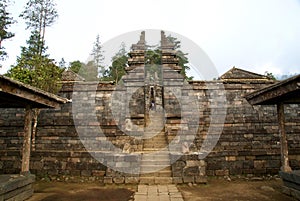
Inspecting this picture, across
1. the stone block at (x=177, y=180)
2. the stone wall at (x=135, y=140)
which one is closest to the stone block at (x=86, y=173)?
the stone wall at (x=135, y=140)

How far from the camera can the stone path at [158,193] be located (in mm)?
5145

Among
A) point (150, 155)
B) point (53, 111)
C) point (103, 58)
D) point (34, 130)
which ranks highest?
point (103, 58)

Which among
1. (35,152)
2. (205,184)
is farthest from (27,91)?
(205,184)

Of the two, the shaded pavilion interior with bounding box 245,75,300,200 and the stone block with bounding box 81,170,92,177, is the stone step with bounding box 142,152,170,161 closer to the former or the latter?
the stone block with bounding box 81,170,92,177

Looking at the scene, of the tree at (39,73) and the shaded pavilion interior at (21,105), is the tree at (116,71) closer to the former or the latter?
the tree at (39,73)

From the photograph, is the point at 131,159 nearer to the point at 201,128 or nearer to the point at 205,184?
the point at 205,184

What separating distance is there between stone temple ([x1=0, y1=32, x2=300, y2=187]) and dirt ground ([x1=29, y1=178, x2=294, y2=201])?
0.44 meters

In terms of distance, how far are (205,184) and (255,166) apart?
2.04 m

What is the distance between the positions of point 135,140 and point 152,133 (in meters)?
1.33

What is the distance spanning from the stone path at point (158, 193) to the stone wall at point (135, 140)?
24.7 inches

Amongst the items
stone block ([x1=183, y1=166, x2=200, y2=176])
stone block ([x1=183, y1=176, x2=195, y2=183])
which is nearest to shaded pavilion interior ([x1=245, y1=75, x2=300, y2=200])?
stone block ([x1=183, y1=166, x2=200, y2=176])

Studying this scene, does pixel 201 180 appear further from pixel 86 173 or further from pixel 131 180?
pixel 86 173

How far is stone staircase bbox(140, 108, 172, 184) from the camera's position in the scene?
659 cm

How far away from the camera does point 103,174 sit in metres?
7.11
